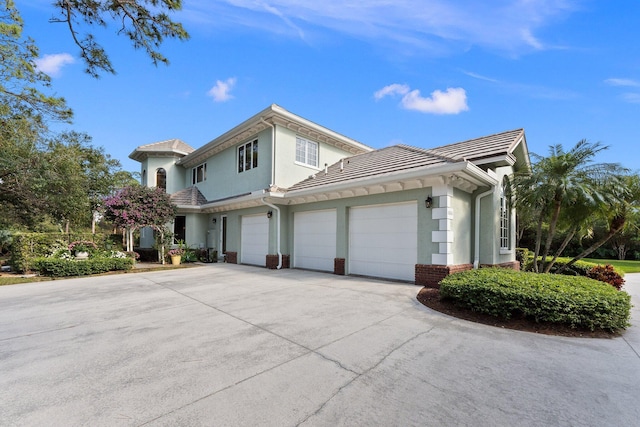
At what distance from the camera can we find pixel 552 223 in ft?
29.9

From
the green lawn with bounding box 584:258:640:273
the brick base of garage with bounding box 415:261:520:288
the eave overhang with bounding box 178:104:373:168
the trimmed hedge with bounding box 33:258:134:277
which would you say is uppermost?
the eave overhang with bounding box 178:104:373:168

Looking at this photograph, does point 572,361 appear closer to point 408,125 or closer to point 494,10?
point 494,10

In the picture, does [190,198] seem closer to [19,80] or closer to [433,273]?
[19,80]

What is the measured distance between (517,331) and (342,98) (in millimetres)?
11907

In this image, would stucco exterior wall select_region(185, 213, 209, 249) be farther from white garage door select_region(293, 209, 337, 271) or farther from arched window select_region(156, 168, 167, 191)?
white garage door select_region(293, 209, 337, 271)

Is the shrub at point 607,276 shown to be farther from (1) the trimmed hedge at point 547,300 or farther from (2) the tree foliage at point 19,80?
(2) the tree foliage at point 19,80

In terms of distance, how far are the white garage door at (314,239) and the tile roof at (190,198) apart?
741cm

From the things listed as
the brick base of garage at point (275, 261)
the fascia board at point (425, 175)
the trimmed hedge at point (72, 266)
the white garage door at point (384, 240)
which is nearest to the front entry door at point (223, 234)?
the brick base of garage at point (275, 261)

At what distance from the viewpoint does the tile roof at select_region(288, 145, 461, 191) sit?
8.70 metres

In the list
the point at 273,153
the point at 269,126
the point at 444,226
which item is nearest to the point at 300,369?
the point at 444,226

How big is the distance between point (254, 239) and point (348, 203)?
18.8ft

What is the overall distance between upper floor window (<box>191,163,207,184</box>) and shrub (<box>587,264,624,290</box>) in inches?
728

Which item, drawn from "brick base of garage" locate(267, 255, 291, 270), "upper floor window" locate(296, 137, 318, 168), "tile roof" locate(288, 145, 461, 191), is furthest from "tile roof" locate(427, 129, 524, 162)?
"brick base of garage" locate(267, 255, 291, 270)

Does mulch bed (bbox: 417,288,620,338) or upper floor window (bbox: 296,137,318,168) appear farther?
upper floor window (bbox: 296,137,318,168)
